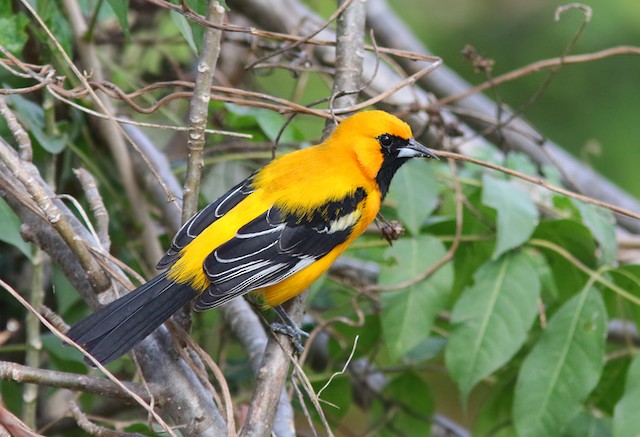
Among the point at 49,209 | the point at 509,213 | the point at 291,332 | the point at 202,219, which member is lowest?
the point at 509,213

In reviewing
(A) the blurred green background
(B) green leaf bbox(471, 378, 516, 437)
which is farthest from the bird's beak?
(A) the blurred green background

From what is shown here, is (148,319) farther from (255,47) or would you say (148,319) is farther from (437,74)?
(437,74)

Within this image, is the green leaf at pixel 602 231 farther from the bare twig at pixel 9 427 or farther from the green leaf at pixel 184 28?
the bare twig at pixel 9 427

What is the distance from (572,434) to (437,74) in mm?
2661

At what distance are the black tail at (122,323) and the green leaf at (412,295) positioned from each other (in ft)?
3.19

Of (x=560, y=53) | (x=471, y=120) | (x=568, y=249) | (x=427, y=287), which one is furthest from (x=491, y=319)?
(x=560, y=53)

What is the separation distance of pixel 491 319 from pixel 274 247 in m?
0.86

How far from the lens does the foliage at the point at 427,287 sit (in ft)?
10.5

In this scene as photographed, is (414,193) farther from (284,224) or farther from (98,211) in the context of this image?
(98,211)

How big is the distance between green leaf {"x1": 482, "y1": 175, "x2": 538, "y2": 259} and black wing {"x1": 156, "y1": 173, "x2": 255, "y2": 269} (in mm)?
947

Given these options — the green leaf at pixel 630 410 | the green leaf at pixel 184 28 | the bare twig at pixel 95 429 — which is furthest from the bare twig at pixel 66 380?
the green leaf at pixel 630 410

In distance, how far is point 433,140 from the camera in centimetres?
474

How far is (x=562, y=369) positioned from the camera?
317 centimetres

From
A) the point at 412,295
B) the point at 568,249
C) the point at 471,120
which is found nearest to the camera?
the point at 412,295
